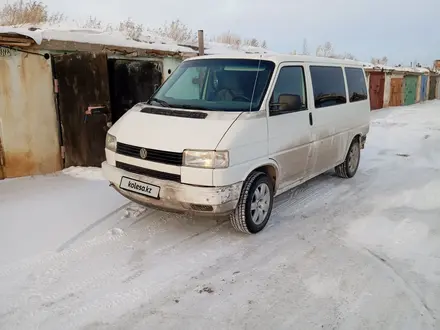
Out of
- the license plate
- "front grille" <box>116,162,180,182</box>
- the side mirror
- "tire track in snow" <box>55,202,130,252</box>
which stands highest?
the side mirror

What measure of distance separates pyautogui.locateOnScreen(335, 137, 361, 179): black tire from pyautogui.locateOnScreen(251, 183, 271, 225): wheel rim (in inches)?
105

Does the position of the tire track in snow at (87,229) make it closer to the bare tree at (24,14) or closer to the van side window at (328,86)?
the van side window at (328,86)

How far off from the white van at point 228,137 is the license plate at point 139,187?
0.01m

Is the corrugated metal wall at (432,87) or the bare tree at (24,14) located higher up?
the bare tree at (24,14)

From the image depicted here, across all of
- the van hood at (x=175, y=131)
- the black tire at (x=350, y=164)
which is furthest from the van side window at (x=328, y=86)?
the van hood at (x=175, y=131)

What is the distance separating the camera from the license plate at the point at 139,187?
4.03 metres

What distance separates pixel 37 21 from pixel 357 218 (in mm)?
11111

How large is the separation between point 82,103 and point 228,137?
419 centimetres

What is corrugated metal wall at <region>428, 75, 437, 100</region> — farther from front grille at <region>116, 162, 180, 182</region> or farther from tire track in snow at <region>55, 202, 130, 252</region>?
front grille at <region>116, 162, 180, 182</region>

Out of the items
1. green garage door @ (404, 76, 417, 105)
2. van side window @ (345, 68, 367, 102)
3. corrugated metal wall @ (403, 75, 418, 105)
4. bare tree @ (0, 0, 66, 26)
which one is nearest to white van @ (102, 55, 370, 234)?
van side window @ (345, 68, 367, 102)

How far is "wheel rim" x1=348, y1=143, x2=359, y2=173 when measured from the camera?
22.5 feet

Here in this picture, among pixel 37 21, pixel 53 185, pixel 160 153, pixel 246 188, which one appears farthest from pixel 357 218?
pixel 37 21

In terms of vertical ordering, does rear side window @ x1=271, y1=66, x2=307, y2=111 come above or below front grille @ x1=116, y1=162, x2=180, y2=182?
above

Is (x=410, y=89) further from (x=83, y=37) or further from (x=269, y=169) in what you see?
(x=269, y=169)
